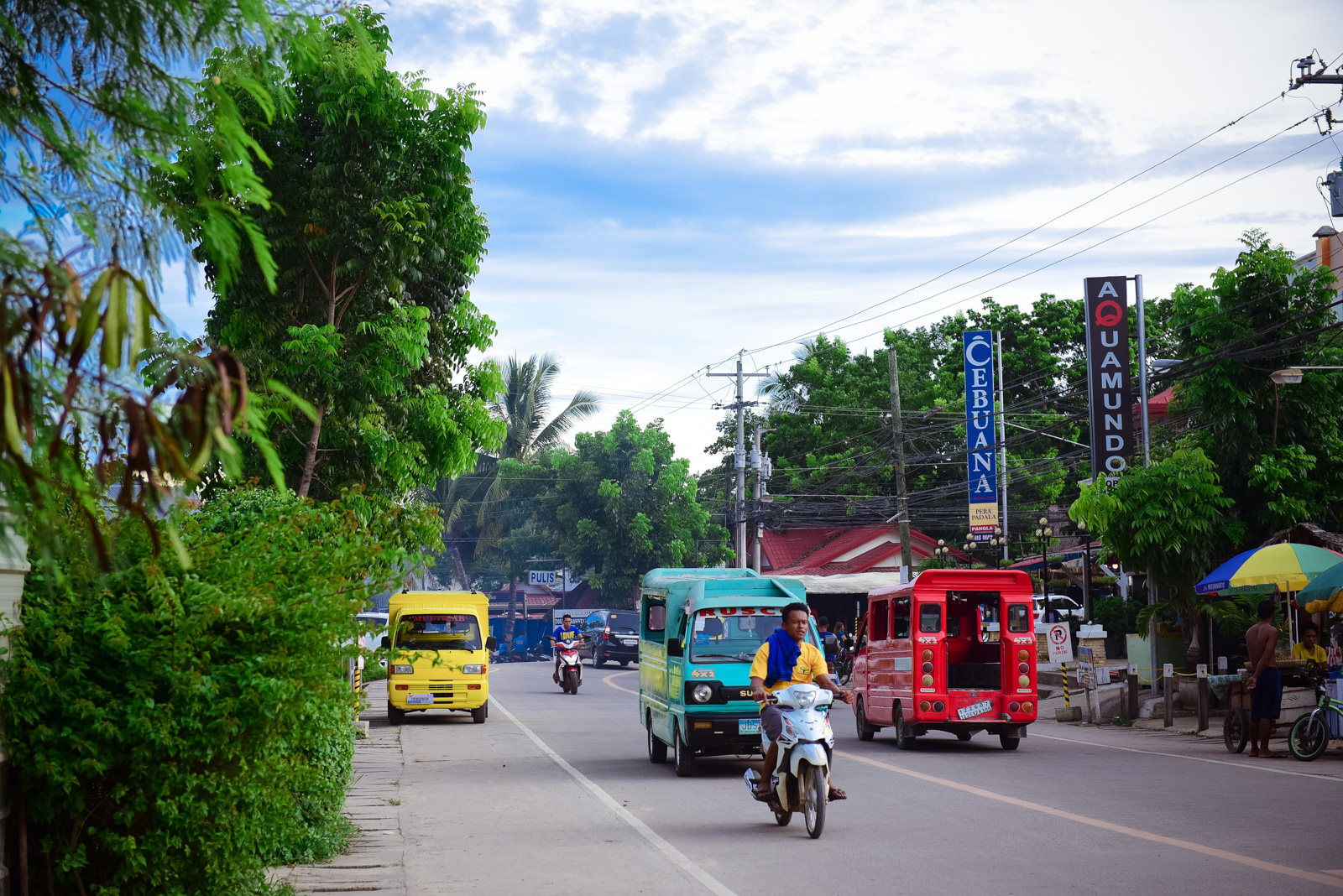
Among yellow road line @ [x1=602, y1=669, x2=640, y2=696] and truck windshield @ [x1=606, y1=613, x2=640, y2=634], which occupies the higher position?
truck windshield @ [x1=606, y1=613, x2=640, y2=634]

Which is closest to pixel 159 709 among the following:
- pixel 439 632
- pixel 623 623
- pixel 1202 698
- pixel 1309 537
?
pixel 1202 698

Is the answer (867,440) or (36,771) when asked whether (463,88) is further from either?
(867,440)

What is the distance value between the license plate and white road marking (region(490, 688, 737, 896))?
5.33m

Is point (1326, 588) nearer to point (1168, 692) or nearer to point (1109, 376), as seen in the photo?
point (1168, 692)

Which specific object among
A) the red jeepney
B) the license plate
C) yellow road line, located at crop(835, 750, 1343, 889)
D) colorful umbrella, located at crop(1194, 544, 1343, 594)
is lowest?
yellow road line, located at crop(835, 750, 1343, 889)

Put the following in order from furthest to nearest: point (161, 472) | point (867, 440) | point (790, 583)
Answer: point (867, 440) → point (790, 583) → point (161, 472)

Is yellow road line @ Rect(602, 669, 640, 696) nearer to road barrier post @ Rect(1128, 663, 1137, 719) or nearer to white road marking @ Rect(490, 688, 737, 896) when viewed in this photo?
road barrier post @ Rect(1128, 663, 1137, 719)

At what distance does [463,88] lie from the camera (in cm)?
1529

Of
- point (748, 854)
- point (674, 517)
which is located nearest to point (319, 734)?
point (748, 854)

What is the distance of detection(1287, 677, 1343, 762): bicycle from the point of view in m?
15.9

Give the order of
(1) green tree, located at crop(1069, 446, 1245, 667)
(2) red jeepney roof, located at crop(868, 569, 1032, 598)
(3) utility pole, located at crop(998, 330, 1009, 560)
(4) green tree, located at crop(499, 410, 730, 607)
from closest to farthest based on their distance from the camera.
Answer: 1. (2) red jeepney roof, located at crop(868, 569, 1032, 598)
2. (1) green tree, located at crop(1069, 446, 1245, 667)
3. (3) utility pole, located at crop(998, 330, 1009, 560)
4. (4) green tree, located at crop(499, 410, 730, 607)

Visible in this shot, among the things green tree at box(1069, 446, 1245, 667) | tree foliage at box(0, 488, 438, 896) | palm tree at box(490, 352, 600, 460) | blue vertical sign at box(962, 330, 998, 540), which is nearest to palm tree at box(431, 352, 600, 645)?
palm tree at box(490, 352, 600, 460)

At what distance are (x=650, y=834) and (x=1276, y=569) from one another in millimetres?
13449

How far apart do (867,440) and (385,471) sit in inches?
1587
